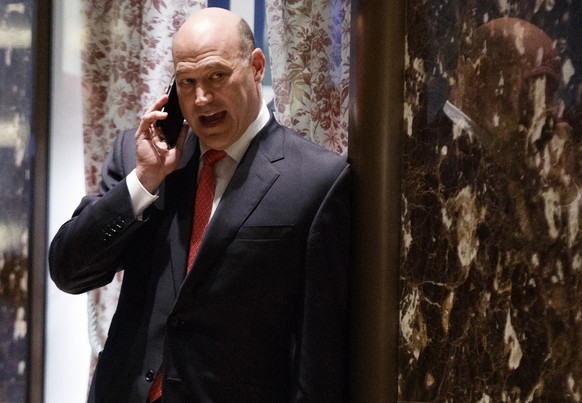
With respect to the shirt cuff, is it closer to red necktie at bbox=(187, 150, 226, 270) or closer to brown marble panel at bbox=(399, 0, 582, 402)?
red necktie at bbox=(187, 150, 226, 270)

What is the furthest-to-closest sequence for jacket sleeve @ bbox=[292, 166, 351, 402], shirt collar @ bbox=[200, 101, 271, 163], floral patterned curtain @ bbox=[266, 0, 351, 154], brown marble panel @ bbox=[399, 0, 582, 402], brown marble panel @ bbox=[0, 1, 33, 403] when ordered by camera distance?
brown marble panel @ bbox=[0, 1, 33, 403] < floral patterned curtain @ bbox=[266, 0, 351, 154] < shirt collar @ bbox=[200, 101, 271, 163] < jacket sleeve @ bbox=[292, 166, 351, 402] < brown marble panel @ bbox=[399, 0, 582, 402]

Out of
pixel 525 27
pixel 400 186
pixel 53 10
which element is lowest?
pixel 400 186

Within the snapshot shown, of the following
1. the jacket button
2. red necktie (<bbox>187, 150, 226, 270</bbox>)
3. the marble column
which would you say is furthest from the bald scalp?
the marble column

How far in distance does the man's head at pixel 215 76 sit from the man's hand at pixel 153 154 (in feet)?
0.23

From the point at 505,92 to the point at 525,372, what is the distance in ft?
1.87

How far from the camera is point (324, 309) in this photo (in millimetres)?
1628

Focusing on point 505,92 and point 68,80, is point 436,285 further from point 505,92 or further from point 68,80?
point 68,80

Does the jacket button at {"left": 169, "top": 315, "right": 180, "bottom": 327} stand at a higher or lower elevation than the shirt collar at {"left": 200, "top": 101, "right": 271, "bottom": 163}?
lower

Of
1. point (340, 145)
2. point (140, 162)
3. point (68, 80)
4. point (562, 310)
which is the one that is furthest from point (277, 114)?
point (562, 310)

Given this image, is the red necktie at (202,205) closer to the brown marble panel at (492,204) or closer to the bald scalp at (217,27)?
the bald scalp at (217,27)

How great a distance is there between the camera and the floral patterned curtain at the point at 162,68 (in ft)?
7.11

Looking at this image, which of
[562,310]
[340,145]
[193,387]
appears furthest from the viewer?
[340,145]

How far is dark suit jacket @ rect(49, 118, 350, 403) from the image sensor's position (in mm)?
1633

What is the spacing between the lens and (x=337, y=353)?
1658 mm
